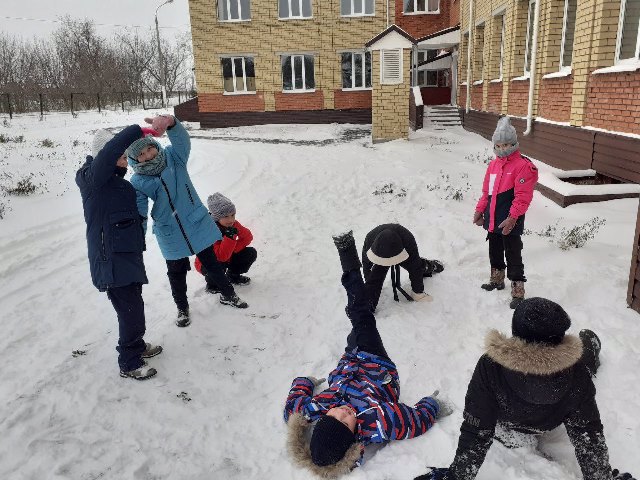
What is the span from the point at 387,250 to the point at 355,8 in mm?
18651

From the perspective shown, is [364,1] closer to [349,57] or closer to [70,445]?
[349,57]

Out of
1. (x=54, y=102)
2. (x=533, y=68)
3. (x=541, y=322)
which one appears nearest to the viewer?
(x=541, y=322)

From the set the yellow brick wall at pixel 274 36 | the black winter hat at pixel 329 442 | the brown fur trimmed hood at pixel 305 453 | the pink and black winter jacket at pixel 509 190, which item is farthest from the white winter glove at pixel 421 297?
the yellow brick wall at pixel 274 36

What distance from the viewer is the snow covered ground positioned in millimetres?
2672

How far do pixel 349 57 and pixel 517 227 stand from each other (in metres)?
18.1

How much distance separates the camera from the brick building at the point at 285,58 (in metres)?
19.7

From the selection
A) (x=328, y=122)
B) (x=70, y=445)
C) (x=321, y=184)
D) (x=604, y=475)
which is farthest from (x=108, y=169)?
(x=328, y=122)

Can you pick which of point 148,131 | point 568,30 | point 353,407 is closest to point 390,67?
point 568,30

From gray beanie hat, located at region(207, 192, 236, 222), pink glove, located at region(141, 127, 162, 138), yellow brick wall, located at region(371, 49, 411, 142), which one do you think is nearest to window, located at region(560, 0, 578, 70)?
yellow brick wall, located at region(371, 49, 411, 142)

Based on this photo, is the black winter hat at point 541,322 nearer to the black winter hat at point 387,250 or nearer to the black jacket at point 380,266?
the black winter hat at point 387,250

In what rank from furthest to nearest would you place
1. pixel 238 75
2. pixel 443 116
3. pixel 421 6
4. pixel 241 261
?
pixel 421 6
pixel 238 75
pixel 443 116
pixel 241 261

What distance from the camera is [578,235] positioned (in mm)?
5082

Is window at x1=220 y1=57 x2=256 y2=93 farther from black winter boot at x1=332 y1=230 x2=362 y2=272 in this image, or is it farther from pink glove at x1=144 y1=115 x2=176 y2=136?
black winter boot at x1=332 y1=230 x2=362 y2=272

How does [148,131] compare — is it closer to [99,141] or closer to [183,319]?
[99,141]
